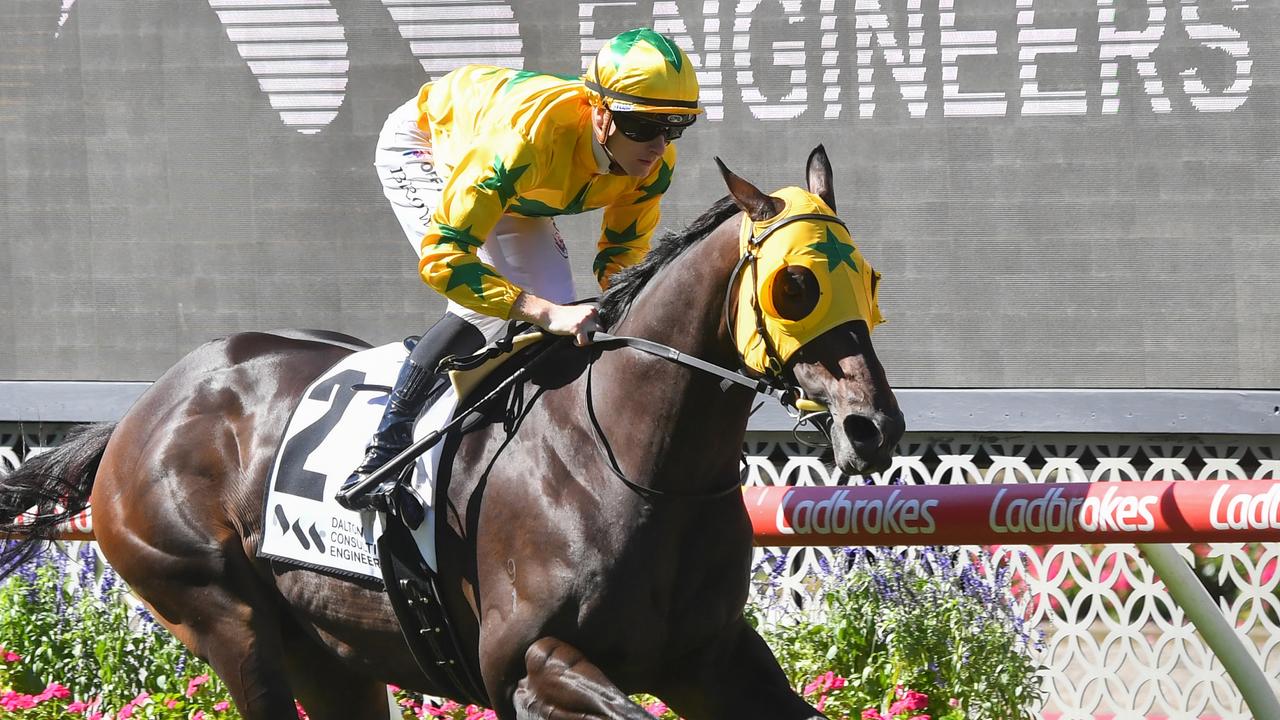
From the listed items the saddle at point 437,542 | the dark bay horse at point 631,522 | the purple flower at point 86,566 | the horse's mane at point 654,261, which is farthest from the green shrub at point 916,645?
the purple flower at point 86,566

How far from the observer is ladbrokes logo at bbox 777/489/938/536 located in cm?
358

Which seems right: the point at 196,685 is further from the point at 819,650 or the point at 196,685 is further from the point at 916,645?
the point at 916,645

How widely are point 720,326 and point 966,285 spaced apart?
10.9 ft

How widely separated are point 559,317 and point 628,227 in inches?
27.0

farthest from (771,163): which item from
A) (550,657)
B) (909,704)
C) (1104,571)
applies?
(550,657)

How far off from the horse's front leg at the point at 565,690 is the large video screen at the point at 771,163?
3.41 m

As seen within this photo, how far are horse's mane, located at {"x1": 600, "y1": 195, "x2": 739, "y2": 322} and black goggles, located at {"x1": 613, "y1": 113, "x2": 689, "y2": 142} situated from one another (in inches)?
8.2

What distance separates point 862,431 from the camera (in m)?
2.60

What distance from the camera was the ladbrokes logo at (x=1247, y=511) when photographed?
313 cm

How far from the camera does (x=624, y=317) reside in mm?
3158

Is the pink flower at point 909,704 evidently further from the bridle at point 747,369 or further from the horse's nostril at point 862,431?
the horse's nostril at point 862,431

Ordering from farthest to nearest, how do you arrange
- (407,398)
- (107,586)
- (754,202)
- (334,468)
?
1. (107,586)
2. (334,468)
3. (407,398)
4. (754,202)

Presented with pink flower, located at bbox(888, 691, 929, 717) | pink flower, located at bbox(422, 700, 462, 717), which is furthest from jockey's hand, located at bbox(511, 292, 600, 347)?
pink flower, located at bbox(422, 700, 462, 717)

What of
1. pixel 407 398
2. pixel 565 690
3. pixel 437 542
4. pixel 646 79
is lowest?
pixel 565 690
